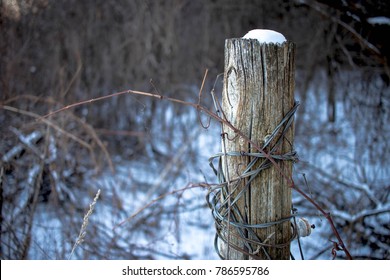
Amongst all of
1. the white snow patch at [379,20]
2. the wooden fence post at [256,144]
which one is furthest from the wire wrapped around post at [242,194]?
the white snow patch at [379,20]

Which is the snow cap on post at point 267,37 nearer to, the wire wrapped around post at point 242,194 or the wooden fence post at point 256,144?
the wooden fence post at point 256,144

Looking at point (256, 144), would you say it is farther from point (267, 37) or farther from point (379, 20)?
point (379, 20)

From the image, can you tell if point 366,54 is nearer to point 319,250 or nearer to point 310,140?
point 310,140

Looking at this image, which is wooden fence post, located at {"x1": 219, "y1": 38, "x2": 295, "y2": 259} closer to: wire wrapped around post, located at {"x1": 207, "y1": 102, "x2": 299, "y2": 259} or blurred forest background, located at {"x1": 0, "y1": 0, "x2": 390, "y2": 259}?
wire wrapped around post, located at {"x1": 207, "y1": 102, "x2": 299, "y2": 259}

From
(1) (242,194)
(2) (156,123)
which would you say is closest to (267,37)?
(1) (242,194)

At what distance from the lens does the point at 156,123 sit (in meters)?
7.08

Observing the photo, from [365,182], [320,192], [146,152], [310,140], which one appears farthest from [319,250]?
[146,152]

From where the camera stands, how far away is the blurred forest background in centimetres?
400

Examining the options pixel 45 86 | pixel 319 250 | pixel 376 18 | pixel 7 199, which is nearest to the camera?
pixel 7 199

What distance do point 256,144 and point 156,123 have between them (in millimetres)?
5692

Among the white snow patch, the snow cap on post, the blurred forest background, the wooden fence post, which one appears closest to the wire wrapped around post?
the wooden fence post

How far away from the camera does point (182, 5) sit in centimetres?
692

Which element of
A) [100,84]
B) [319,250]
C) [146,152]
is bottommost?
[319,250]
